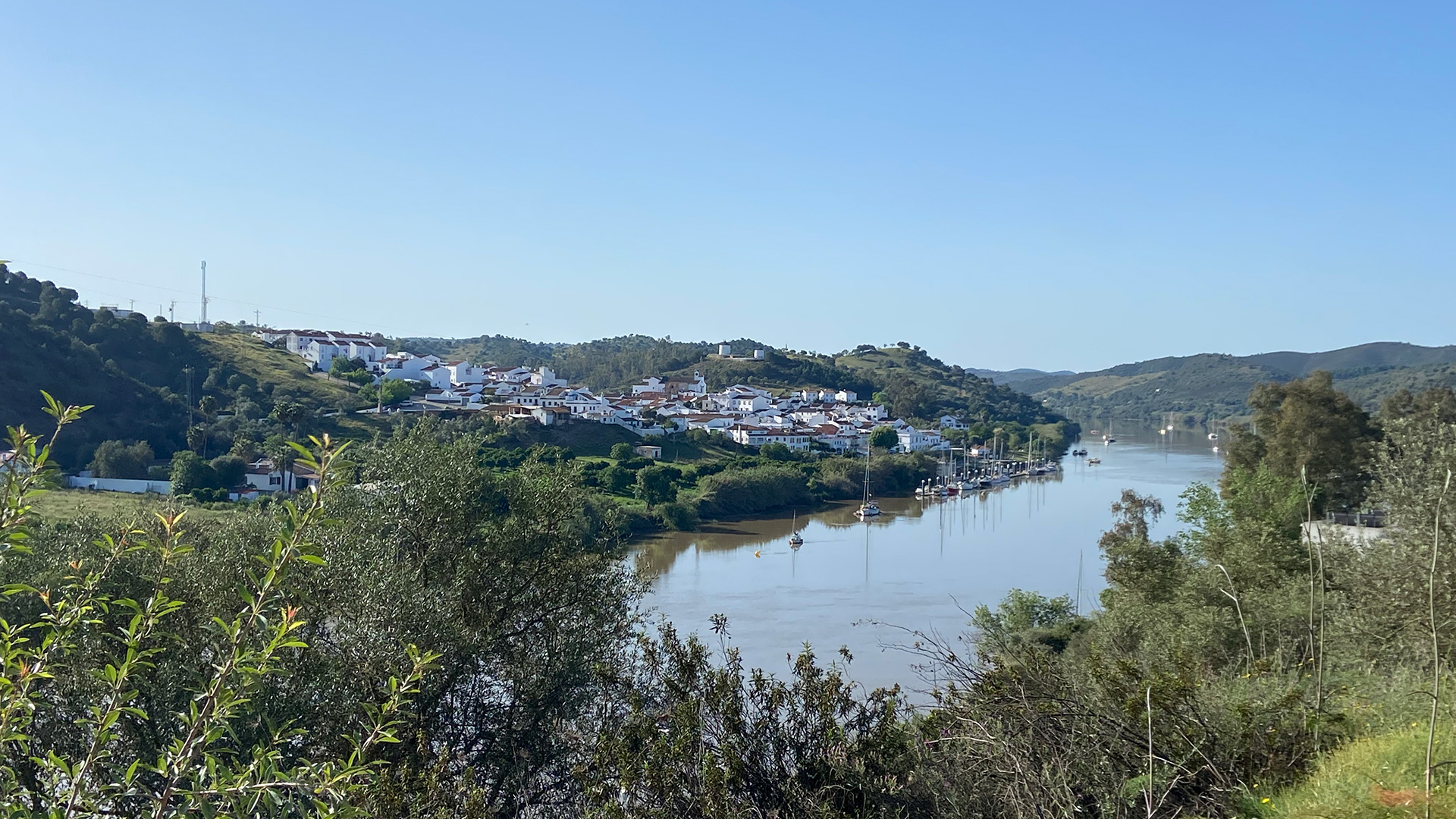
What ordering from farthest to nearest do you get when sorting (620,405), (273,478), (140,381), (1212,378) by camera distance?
(1212,378)
(620,405)
(140,381)
(273,478)

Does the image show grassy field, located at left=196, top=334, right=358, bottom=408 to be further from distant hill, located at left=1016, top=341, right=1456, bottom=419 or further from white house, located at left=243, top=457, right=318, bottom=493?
distant hill, located at left=1016, top=341, right=1456, bottom=419

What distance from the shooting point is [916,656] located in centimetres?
1608

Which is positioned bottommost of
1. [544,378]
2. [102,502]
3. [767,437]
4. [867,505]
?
[867,505]

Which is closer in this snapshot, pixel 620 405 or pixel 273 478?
pixel 273 478

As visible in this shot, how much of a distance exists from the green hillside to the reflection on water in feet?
53.2

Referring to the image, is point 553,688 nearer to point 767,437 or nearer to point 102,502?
point 102,502

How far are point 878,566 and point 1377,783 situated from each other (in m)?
23.8

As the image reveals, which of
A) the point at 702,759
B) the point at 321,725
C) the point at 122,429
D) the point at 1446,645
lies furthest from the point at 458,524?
the point at 122,429

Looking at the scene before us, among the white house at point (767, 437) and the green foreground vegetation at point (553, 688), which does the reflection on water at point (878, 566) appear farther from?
the white house at point (767, 437)

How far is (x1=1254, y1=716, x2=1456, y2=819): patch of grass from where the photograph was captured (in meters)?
3.28

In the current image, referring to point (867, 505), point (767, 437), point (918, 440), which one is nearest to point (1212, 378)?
point (918, 440)

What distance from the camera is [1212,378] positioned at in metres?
116

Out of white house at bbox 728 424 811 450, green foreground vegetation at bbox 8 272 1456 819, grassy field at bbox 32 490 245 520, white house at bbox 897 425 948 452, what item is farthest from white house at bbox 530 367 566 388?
green foreground vegetation at bbox 8 272 1456 819

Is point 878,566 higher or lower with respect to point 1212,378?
lower
